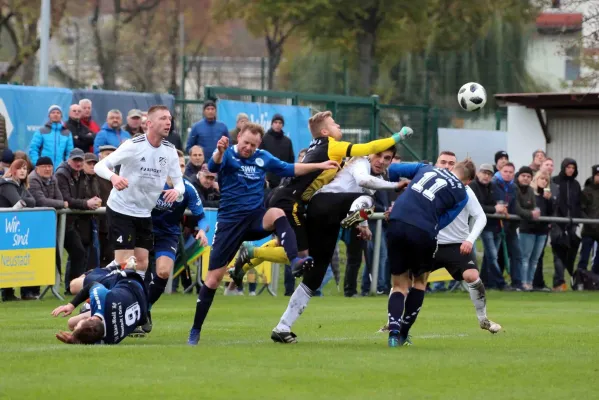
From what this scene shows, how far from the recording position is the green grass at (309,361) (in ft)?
28.9

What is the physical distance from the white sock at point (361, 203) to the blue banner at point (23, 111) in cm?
1117

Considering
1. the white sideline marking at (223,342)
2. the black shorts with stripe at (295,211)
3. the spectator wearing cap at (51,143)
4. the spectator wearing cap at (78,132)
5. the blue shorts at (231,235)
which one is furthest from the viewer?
the spectator wearing cap at (78,132)

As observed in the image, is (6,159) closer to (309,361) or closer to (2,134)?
(2,134)

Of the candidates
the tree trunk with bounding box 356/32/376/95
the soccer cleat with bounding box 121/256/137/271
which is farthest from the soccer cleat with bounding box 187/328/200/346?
the tree trunk with bounding box 356/32/376/95

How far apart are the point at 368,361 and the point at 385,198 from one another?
10.8 m

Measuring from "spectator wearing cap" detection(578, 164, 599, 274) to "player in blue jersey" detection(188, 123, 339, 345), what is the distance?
11.9m

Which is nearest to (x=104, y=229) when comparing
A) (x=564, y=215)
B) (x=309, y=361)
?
(x=564, y=215)

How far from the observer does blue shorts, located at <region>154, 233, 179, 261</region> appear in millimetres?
13312

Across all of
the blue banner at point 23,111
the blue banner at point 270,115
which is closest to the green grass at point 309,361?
the blue banner at point 23,111

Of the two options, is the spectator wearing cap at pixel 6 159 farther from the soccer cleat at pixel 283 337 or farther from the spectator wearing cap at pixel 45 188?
the soccer cleat at pixel 283 337

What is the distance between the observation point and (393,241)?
38.9 feet

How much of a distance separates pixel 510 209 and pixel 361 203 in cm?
1044

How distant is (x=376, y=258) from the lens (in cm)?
2094

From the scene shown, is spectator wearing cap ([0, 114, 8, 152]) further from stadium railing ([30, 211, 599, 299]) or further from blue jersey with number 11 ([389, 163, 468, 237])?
blue jersey with number 11 ([389, 163, 468, 237])
